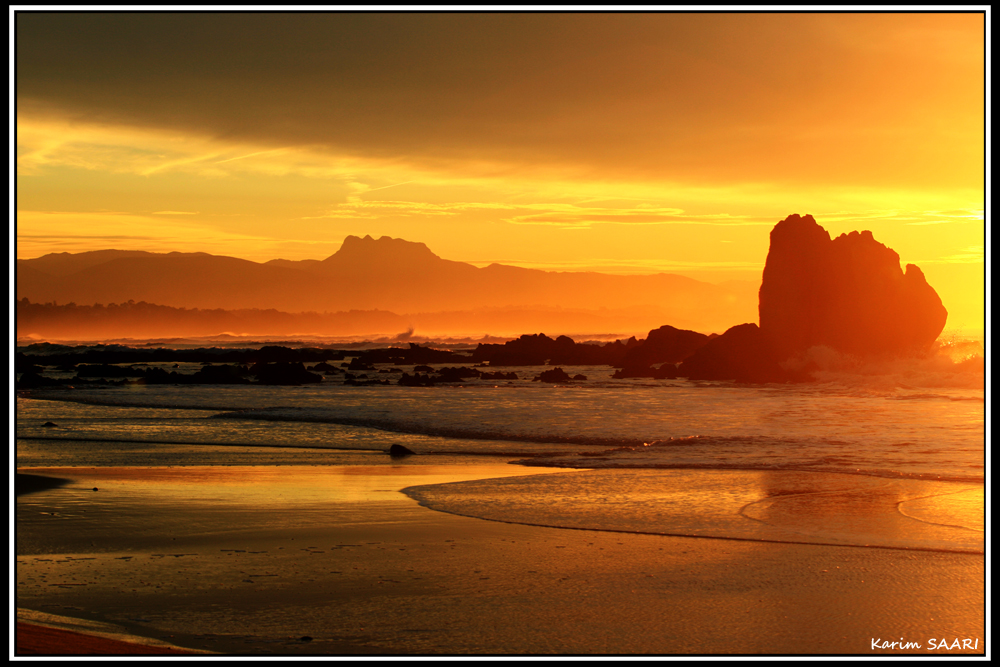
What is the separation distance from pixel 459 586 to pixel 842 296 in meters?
70.0

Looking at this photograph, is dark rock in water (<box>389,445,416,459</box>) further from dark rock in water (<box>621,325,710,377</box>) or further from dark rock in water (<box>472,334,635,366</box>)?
dark rock in water (<box>472,334,635,366</box>)

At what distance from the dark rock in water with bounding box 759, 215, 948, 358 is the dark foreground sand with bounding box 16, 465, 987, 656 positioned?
63644 mm

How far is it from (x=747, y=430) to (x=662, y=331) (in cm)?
5049

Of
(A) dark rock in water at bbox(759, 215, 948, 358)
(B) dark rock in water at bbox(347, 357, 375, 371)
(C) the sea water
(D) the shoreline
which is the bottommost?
(B) dark rock in water at bbox(347, 357, 375, 371)

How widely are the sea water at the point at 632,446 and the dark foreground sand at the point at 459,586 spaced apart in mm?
1376

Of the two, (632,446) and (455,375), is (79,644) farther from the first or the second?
(455,375)

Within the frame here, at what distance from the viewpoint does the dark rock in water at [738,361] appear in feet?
199

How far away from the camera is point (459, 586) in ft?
28.2

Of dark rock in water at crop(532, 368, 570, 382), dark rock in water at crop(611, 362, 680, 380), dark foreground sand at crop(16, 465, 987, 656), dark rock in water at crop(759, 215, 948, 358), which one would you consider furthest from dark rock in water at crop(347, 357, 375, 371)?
dark foreground sand at crop(16, 465, 987, 656)

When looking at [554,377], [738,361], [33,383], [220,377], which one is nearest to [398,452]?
[554,377]

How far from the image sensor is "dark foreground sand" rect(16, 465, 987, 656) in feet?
23.3

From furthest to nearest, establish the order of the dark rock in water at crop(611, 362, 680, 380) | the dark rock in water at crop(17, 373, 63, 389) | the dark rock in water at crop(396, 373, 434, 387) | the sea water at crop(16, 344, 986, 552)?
the dark rock in water at crop(611, 362, 680, 380)
the dark rock in water at crop(17, 373, 63, 389)
the dark rock in water at crop(396, 373, 434, 387)
the sea water at crop(16, 344, 986, 552)

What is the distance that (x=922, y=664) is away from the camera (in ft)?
20.4
